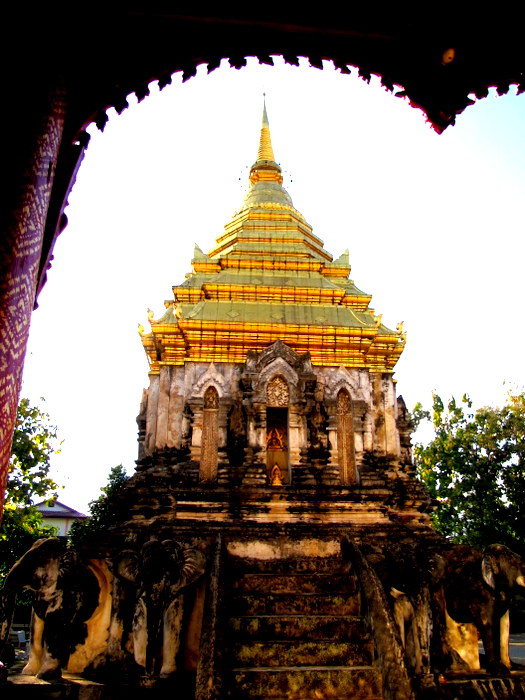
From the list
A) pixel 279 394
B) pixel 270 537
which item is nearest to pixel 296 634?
pixel 270 537

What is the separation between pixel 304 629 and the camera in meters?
7.74

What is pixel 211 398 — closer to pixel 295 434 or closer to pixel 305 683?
pixel 295 434

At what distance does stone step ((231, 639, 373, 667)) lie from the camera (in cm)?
720

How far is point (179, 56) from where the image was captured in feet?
13.4

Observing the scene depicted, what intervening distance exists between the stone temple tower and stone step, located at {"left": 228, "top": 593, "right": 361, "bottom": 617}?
15.1 ft

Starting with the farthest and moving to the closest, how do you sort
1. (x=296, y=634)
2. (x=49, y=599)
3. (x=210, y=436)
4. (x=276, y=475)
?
(x=276, y=475) < (x=210, y=436) < (x=49, y=599) < (x=296, y=634)

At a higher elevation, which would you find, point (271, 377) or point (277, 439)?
point (271, 377)

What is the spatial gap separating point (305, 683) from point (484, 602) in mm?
3174

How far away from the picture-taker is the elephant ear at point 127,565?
821 cm

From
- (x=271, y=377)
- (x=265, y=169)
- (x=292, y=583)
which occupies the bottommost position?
(x=292, y=583)

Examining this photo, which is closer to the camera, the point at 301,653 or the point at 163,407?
the point at 301,653

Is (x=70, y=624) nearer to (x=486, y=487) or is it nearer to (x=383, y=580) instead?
(x=383, y=580)

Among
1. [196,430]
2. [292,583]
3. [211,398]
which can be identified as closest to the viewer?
[292,583]

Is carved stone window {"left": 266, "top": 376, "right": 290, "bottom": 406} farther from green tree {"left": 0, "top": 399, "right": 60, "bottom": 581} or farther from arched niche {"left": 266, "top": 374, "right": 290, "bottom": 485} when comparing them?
green tree {"left": 0, "top": 399, "right": 60, "bottom": 581}
